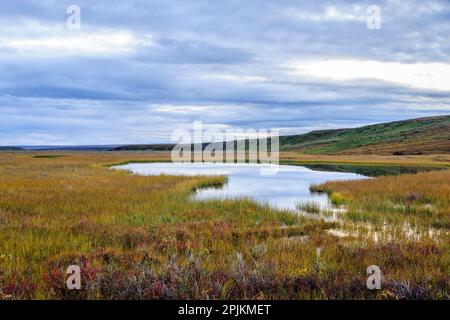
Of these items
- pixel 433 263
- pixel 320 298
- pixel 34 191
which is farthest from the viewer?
pixel 34 191

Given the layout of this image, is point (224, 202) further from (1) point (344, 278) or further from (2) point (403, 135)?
(2) point (403, 135)

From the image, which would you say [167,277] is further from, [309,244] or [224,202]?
[224,202]

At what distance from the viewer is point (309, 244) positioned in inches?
441

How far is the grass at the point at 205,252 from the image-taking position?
7195mm

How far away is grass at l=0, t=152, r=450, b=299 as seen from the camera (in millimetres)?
7195

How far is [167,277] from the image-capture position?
763cm

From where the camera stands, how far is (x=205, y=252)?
10.2 meters
